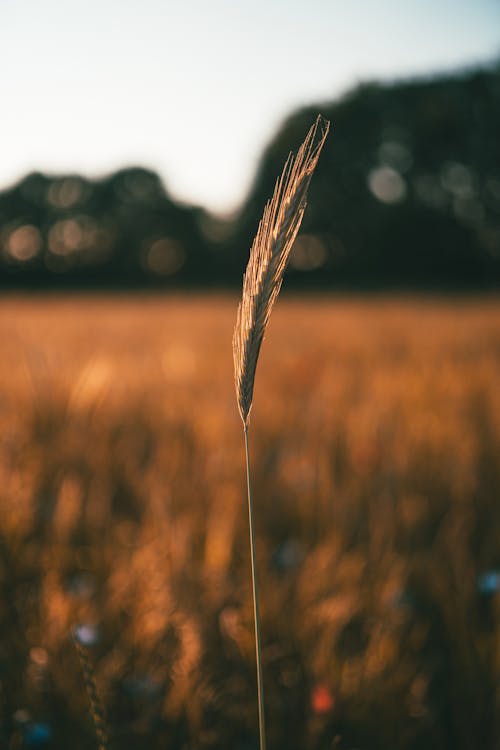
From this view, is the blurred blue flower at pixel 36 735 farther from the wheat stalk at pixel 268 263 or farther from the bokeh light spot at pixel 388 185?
the bokeh light spot at pixel 388 185

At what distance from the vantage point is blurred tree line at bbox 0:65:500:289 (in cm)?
1803

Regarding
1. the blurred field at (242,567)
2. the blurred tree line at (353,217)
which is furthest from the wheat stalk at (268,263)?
the blurred tree line at (353,217)

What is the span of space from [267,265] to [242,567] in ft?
2.70

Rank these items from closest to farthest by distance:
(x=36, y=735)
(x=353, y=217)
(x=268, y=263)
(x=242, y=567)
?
(x=268, y=263)
(x=36, y=735)
(x=242, y=567)
(x=353, y=217)

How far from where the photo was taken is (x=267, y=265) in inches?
15.2

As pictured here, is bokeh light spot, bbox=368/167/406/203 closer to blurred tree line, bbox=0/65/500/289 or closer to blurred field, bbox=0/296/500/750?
blurred tree line, bbox=0/65/500/289

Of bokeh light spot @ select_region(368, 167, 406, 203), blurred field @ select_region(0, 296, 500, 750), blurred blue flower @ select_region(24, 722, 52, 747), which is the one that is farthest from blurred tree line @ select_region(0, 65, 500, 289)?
blurred blue flower @ select_region(24, 722, 52, 747)

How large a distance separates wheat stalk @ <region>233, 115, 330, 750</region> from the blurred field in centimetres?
45

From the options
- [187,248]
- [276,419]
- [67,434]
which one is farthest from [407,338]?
[187,248]

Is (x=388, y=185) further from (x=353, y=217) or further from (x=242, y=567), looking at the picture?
(x=242, y=567)

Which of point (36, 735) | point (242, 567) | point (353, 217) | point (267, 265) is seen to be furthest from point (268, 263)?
point (353, 217)

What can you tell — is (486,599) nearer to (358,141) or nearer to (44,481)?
(44,481)

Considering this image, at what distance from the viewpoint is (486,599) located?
107 centimetres

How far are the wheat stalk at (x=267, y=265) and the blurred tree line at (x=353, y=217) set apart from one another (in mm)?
16806
